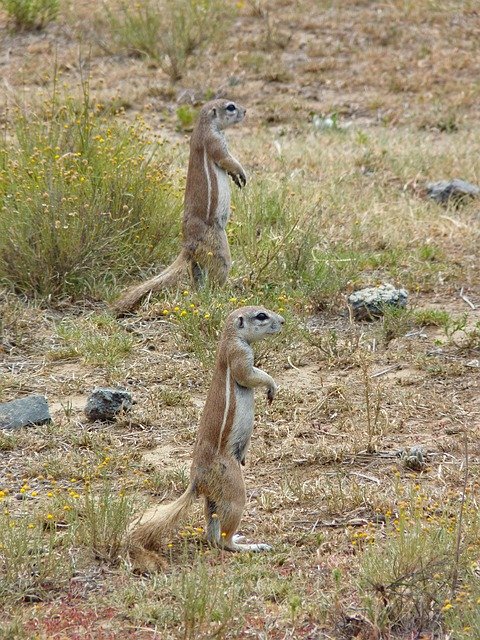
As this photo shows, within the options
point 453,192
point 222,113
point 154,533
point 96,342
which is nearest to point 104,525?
point 154,533

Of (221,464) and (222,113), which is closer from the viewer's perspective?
(221,464)

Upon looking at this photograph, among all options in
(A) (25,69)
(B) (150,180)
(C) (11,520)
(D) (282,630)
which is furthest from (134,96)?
(D) (282,630)

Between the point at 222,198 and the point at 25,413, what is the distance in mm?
2404

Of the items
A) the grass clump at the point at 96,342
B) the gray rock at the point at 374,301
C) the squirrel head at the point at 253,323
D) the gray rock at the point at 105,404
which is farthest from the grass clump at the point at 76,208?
the squirrel head at the point at 253,323

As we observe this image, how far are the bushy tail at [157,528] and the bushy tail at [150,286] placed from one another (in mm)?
2997

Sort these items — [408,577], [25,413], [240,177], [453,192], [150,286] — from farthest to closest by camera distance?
[453,192]
[240,177]
[150,286]
[25,413]
[408,577]

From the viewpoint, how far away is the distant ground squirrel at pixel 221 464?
5.30 metres

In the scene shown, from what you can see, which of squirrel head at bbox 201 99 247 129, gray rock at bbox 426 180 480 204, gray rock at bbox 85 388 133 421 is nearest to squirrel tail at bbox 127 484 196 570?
gray rock at bbox 85 388 133 421

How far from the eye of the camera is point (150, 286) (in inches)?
324

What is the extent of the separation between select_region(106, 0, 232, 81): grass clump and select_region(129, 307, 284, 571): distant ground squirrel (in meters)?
8.85

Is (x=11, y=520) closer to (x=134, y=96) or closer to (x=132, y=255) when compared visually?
(x=132, y=255)

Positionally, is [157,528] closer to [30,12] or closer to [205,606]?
[205,606]

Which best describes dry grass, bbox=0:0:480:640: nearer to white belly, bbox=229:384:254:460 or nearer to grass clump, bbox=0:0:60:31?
white belly, bbox=229:384:254:460

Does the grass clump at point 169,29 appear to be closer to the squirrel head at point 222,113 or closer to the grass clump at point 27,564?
the squirrel head at point 222,113
